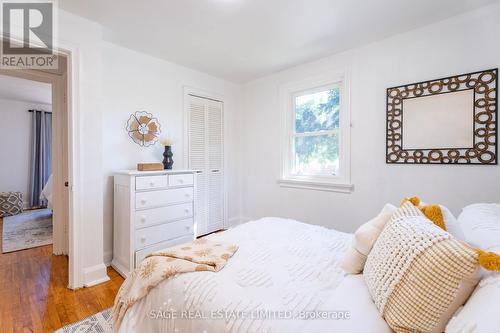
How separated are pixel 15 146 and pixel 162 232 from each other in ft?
17.5

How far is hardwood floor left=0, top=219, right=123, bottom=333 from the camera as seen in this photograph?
1.70m

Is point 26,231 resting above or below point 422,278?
below

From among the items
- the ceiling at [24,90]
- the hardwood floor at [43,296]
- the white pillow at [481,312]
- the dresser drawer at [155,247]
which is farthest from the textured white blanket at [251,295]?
the ceiling at [24,90]

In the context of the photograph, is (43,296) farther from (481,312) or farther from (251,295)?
(481,312)

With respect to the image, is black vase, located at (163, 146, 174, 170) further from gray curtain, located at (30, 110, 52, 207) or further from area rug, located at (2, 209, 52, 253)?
gray curtain, located at (30, 110, 52, 207)

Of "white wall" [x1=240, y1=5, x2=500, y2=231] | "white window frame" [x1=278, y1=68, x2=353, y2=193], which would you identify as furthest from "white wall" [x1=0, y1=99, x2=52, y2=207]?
"white window frame" [x1=278, y1=68, x2=353, y2=193]

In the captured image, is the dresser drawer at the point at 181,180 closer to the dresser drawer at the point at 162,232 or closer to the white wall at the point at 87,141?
the dresser drawer at the point at 162,232

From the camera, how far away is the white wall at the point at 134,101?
8.56 ft

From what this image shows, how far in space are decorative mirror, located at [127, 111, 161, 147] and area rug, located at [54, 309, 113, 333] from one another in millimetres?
1822

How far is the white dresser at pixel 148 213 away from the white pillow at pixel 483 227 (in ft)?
8.02

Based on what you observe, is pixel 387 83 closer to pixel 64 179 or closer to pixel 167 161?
pixel 167 161

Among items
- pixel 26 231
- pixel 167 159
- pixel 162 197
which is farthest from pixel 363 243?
pixel 26 231

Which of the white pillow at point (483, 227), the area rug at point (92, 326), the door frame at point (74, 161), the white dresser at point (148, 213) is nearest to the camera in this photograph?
the white pillow at point (483, 227)

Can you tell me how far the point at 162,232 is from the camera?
8.27ft
